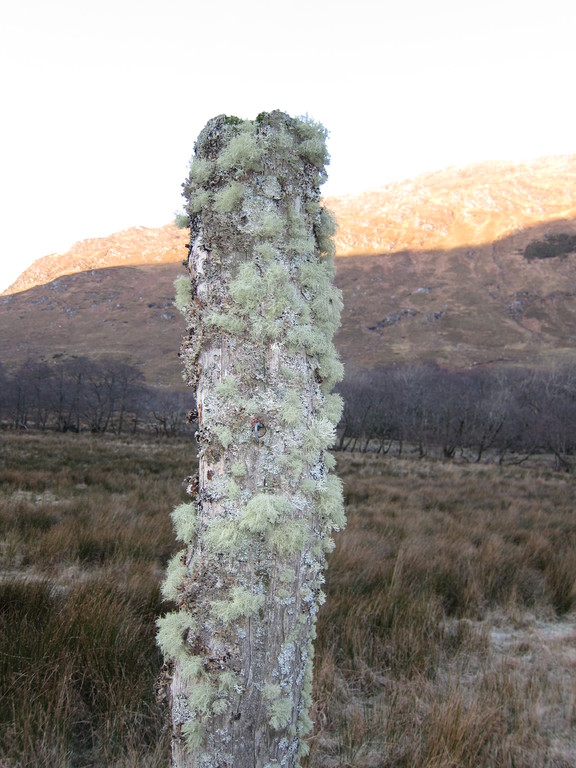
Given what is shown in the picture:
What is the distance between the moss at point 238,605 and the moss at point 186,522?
0.22 m

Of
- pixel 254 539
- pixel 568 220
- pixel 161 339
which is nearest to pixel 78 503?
pixel 254 539

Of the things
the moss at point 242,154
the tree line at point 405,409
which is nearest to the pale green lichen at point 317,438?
the moss at point 242,154

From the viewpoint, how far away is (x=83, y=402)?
1510 inches

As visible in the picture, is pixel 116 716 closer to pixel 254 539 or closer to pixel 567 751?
pixel 254 539

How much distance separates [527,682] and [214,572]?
277 cm

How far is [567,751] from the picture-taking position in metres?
2.47

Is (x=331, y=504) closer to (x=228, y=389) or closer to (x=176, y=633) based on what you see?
(x=228, y=389)

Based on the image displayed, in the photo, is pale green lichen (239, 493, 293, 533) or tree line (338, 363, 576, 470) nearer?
pale green lichen (239, 493, 293, 533)

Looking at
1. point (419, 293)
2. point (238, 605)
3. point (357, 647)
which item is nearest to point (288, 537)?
point (238, 605)

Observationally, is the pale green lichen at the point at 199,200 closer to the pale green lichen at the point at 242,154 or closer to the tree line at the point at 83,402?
the pale green lichen at the point at 242,154

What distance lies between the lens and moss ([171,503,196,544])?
4.82ft

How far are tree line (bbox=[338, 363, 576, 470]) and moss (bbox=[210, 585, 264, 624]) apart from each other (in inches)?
1088

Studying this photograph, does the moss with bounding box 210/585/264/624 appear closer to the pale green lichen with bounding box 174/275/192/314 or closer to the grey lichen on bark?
the grey lichen on bark

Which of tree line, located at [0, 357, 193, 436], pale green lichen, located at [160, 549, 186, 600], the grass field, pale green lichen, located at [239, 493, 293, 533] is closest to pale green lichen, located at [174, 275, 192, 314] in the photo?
pale green lichen, located at [239, 493, 293, 533]
